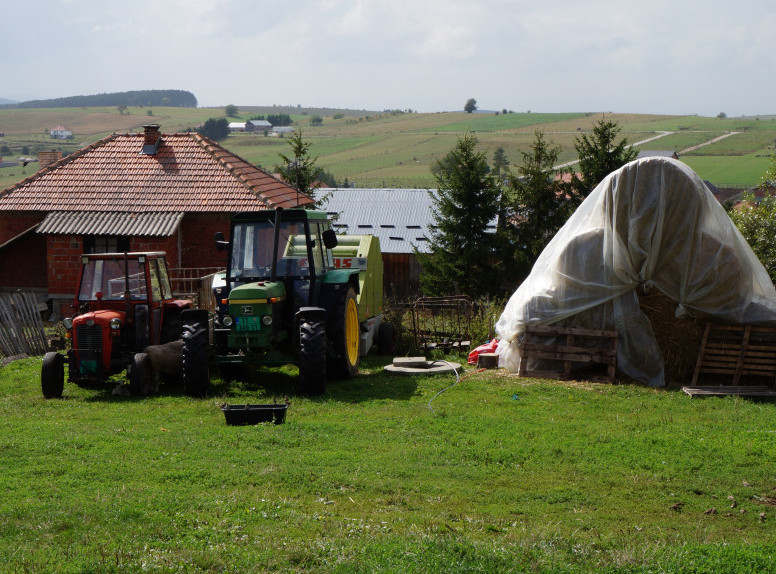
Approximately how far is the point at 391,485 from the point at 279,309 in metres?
5.96

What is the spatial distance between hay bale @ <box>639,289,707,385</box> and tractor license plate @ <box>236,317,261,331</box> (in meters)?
7.06

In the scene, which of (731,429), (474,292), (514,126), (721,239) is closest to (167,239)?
(474,292)

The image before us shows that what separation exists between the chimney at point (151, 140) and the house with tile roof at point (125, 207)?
1.3 inches

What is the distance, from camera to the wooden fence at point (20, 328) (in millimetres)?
17828

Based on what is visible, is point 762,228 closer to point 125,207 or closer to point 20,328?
point 125,207

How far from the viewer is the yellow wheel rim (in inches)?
594

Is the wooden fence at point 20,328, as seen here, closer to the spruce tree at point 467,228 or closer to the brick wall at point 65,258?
the brick wall at point 65,258

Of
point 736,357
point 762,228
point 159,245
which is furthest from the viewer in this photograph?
point 159,245

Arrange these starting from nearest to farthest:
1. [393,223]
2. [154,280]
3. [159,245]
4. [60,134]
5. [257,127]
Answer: [154,280]
[159,245]
[393,223]
[60,134]
[257,127]

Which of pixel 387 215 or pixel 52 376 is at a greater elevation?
pixel 387 215

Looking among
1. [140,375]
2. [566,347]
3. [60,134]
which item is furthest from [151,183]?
[60,134]

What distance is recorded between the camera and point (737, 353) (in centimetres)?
1472

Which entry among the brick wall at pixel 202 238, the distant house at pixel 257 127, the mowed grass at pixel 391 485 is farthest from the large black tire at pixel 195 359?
the distant house at pixel 257 127

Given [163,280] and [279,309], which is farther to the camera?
[163,280]
